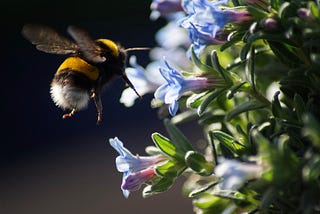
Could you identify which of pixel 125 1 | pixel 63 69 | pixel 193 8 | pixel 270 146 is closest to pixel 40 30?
pixel 63 69

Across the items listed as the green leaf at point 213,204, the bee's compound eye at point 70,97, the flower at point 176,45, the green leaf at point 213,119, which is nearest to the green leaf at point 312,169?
the green leaf at point 213,204

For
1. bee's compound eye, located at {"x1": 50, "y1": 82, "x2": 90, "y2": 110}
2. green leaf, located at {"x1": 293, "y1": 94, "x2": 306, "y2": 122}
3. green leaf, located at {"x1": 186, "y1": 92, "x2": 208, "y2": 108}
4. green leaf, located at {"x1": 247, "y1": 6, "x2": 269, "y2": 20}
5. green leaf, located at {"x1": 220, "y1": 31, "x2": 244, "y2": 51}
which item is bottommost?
green leaf, located at {"x1": 293, "y1": 94, "x2": 306, "y2": 122}

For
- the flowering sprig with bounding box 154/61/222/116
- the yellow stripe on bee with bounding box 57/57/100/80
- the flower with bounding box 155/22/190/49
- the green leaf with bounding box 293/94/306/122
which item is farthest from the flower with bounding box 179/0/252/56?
the flower with bounding box 155/22/190/49

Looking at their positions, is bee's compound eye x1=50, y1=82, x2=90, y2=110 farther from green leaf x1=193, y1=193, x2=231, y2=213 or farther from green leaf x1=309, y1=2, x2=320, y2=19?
green leaf x1=309, y1=2, x2=320, y2=19

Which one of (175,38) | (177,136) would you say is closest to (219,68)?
Answer: (177,136)

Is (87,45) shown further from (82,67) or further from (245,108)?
(245,108)

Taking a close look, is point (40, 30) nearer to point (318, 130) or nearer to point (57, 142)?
point (318, 130)
